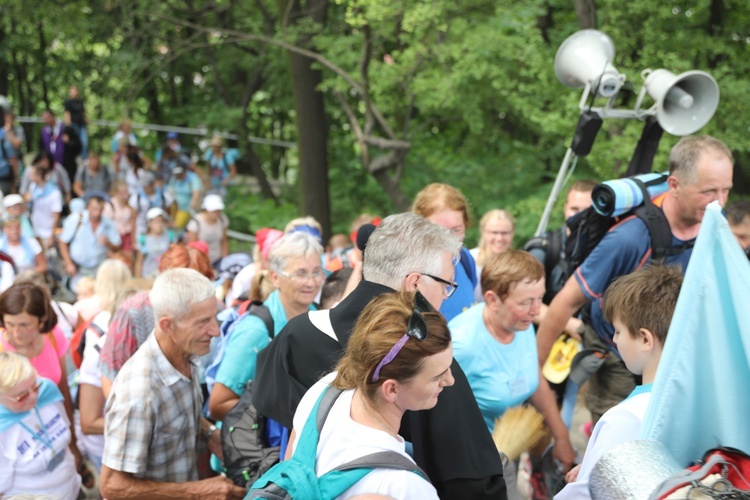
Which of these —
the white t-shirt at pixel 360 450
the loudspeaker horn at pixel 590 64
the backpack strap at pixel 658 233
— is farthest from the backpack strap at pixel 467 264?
the white t-shirt at pixel 360 450

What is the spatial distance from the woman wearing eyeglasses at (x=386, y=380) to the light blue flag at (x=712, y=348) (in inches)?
23.4

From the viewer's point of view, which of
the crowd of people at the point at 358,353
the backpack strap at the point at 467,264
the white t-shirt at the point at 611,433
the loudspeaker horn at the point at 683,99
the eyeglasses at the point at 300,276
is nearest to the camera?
the crowd of people at the point at 358,353

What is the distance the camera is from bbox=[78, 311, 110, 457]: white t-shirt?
14.0ft

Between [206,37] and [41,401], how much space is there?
10.6m

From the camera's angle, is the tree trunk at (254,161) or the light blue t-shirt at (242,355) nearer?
the light blue t-shirt at (242,355)

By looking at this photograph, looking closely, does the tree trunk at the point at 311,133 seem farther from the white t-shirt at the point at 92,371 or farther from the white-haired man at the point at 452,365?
the white-haired man at the point at 452,365

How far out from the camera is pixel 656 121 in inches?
201

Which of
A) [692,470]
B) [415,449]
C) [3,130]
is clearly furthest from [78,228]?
[692,470]

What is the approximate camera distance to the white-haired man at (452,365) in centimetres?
248

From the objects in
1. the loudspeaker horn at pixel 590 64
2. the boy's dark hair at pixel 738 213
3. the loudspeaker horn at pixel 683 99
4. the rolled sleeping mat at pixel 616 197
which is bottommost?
the boy's dark hair at pixel 738 213

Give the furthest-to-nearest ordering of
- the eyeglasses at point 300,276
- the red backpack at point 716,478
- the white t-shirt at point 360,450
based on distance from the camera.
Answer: the eyeglasses at point 300,276 < the white t-shirt at point 360,450 < the red backpack at point 716,478

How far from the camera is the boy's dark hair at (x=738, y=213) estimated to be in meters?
4.96

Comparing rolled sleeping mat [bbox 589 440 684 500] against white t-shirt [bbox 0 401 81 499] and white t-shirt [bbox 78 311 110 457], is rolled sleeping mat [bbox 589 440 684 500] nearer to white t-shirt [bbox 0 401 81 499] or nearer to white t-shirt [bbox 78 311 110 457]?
white t-shirt [bbox 0 401 81 499]

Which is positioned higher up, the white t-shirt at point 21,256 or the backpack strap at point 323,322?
the backpack strap at point 323,322
